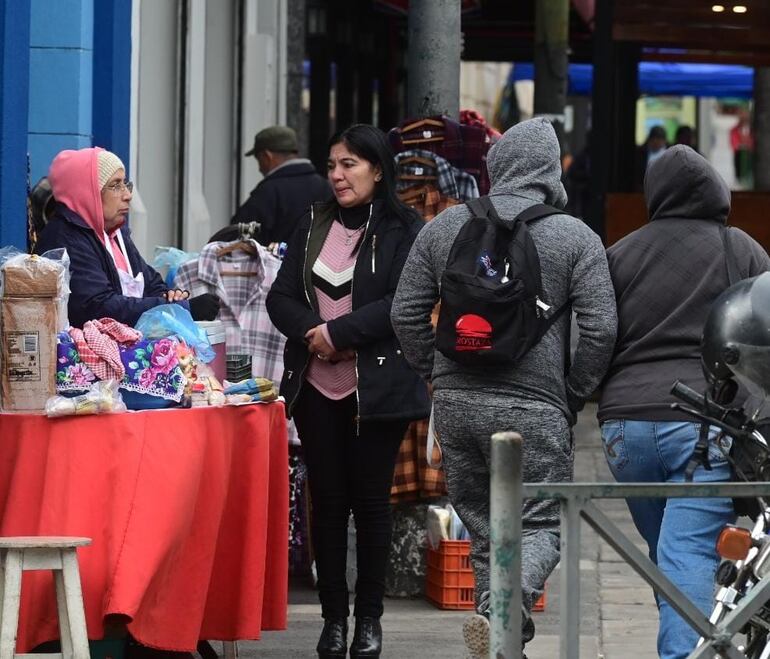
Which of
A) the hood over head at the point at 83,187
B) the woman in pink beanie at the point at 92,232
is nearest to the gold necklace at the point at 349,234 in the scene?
the woman in pink beanie at the point at 92,232

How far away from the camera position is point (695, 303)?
5.33 meters

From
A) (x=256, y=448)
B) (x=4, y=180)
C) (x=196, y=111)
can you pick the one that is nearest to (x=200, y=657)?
(x=256, y=448)

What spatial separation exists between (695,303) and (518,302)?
49cm

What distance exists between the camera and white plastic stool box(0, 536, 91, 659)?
17.4 feet

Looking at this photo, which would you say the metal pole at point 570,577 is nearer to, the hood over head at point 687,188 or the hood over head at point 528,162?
the hood over head at point 687,188

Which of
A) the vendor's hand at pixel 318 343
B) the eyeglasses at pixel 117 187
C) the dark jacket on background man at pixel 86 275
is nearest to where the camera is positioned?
→ the dark jacket on background man at pixel 86 275

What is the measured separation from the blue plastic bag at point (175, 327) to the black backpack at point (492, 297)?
0.86 m

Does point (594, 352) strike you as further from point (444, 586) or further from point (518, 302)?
point (444, 586)

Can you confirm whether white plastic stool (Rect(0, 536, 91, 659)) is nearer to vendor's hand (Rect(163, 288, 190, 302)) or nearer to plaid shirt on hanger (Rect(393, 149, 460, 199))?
vendor's hand (Rect(163, 288, 190, 302))

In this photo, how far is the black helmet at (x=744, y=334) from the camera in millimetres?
4387

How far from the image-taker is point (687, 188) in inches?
213

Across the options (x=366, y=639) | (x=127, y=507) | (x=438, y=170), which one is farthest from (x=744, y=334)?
(x=438, y=170)

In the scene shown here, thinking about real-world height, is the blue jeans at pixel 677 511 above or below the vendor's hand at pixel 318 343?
below

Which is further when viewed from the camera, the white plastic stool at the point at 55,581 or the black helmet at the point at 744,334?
the white plastic stool at the point at 55,581
